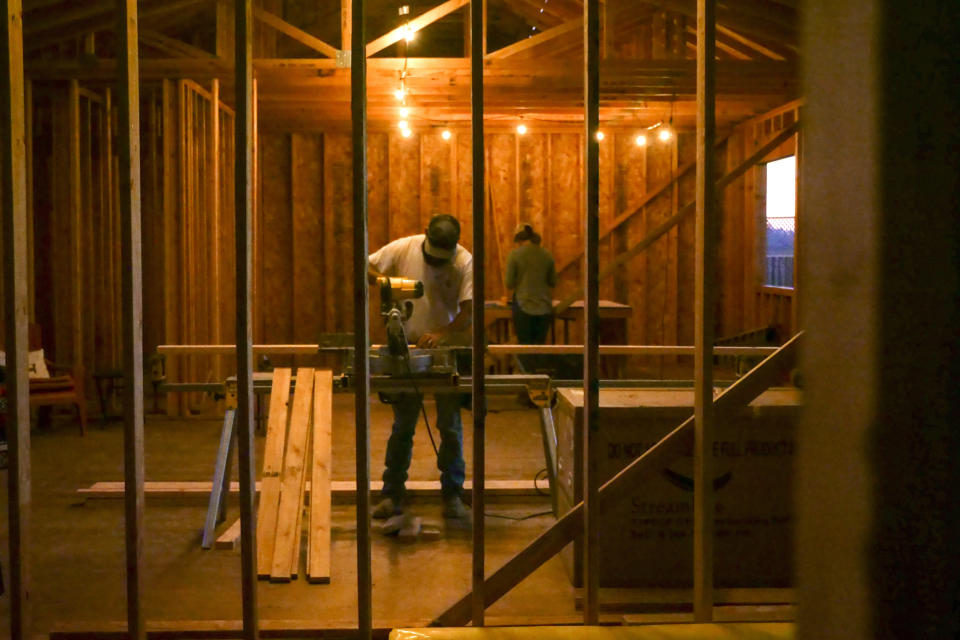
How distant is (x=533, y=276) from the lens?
27.9 ft

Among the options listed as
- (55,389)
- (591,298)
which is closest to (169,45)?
(55,389)

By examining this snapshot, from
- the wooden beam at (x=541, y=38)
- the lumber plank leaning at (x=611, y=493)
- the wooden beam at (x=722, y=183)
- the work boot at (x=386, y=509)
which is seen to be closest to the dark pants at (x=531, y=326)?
the wooden beam at (x=722, y=183)

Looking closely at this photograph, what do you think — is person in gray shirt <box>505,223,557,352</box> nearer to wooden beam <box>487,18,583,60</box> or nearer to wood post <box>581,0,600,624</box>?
wooden beam <box>487,18,583,60</box>

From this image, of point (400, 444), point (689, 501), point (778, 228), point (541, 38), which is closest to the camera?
point (689, 501)

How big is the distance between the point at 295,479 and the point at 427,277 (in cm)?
131

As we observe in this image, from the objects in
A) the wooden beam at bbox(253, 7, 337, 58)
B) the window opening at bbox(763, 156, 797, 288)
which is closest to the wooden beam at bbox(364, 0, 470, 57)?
the wooden beam at bbox(253, 7, 337, 58)

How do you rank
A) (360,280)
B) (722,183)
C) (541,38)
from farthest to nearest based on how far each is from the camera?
(722,183) < (541,38) < (360,280)

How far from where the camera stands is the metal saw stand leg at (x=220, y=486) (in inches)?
166

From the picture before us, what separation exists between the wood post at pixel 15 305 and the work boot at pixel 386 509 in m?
2.33

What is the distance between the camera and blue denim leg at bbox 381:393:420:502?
4.41 meters

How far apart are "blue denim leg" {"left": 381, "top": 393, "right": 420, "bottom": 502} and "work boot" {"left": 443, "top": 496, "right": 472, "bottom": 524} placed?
11.5 inches

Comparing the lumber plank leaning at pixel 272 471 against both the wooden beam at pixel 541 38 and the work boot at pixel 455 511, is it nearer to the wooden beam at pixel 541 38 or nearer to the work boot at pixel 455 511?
the work boot at pixel 455 511

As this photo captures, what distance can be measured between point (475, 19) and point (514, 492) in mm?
3443

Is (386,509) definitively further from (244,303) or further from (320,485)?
(244,303)
